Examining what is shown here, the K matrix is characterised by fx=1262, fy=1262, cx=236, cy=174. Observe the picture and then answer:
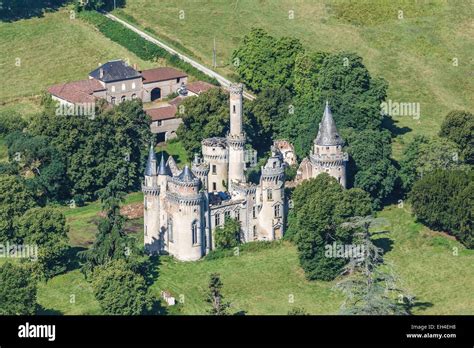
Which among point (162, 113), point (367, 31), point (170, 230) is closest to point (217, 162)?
point (170, 230)

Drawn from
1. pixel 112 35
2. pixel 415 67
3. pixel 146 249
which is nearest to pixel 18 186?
pixel 146 249

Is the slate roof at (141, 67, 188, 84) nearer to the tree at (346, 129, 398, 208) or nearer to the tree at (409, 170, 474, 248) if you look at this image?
the tree at (346, 129, 398, 208)

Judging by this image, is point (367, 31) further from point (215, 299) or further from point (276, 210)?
point (215, 299)

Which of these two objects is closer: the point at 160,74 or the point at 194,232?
the point at 194,232

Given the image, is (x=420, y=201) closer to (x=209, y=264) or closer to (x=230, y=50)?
(x=209, y=264)

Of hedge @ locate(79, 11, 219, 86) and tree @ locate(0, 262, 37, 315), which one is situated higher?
hedge @ locate(79, 11, 219, 86)

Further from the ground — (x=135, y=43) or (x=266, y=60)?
(x=135, y=43)
